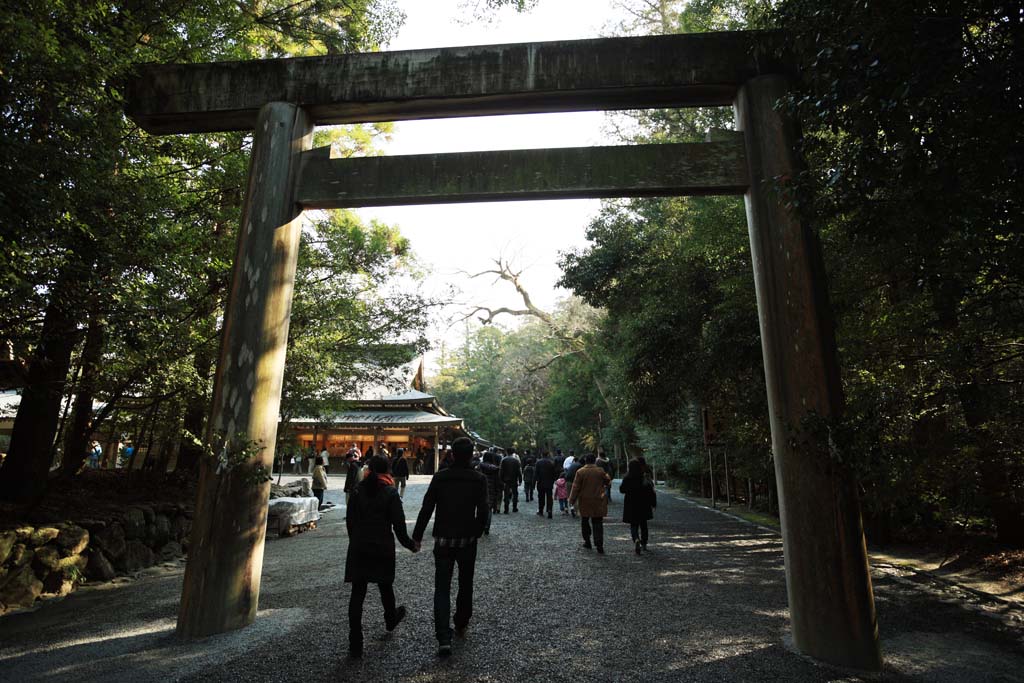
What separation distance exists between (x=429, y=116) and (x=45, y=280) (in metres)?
3.75

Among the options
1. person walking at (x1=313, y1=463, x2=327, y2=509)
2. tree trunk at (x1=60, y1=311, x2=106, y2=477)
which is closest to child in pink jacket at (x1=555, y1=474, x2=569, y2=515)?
person walking at (x1=313, y1=463, x2=327, y2=509)

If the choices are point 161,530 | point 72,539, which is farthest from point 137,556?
point 72,539

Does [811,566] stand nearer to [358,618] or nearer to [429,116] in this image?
[358,618]

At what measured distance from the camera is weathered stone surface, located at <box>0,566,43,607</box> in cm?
531

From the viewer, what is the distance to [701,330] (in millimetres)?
11008

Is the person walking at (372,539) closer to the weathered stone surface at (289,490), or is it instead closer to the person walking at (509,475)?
the person walking at (509,475)

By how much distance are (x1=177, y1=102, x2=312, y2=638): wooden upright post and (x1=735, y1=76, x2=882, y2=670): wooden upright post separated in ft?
13.2

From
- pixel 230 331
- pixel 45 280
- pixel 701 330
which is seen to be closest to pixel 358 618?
pixel 230 331

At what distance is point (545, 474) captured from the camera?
12383mm

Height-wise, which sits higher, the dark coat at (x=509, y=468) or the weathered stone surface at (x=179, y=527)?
the dark coat at (x=509, y=468)

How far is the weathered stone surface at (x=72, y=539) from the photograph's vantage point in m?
6.07

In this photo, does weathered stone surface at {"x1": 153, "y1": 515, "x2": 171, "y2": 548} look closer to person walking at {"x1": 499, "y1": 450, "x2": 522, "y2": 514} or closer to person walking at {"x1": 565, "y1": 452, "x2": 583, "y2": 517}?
person walking at {"x1": 499, "y1": 450, "x2": 522, "y2": 514}

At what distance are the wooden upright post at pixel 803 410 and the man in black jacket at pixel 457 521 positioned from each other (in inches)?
90.9

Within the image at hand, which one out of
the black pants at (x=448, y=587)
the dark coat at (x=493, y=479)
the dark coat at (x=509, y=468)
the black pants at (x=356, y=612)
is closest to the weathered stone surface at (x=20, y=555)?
the black pants at (x=356, y=612)
